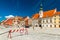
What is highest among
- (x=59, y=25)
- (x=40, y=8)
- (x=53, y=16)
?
(x=40, y=8)

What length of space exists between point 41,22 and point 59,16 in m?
17.6

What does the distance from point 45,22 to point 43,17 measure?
7132 mm

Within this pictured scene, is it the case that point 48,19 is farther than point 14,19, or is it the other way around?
point 14,19

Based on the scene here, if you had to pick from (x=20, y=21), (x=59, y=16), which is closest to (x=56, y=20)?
(x=59, y=16)

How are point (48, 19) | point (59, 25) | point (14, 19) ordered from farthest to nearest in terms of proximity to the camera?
point (14, 19)
point (48, 19)
point (59, 25)

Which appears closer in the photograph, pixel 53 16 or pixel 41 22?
pixel 53 16

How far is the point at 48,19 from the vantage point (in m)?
99.8

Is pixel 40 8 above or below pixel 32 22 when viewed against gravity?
above

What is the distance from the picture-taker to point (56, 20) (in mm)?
94312

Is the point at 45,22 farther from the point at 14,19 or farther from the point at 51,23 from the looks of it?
the point at 14,19

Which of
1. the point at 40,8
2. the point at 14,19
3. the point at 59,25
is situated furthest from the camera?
the point at 14,19

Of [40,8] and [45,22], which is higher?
[40,8]

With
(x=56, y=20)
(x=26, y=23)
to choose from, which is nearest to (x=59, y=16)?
(x=56, y=20)

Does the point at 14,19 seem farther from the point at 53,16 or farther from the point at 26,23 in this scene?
the point at 53,16
